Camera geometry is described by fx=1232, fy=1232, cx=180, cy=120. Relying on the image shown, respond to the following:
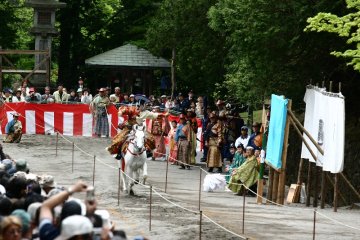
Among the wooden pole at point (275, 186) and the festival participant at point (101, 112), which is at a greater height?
the festival participant at point (101, 112)

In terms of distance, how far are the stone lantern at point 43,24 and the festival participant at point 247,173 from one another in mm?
19527

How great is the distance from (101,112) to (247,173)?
12258 mm

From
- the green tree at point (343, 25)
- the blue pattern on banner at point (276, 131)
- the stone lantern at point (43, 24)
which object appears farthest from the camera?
the stone lantern at point (43, 24)

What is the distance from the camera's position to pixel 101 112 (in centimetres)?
4206

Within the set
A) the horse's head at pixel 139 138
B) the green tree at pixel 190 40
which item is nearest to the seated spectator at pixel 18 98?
the green tree at pixel 190 40

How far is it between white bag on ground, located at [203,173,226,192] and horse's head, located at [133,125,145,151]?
10.0 ft

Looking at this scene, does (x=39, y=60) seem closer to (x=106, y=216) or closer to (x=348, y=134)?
(x=348, y=134)

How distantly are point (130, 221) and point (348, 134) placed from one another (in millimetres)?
11176

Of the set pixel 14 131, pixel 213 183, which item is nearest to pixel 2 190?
pixel 213 183

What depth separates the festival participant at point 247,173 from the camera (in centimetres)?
3069

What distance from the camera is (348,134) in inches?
1344

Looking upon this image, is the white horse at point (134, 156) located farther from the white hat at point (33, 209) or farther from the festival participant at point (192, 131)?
the white hat at point (33, 209)

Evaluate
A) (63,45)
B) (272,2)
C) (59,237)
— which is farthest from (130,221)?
(63,45)

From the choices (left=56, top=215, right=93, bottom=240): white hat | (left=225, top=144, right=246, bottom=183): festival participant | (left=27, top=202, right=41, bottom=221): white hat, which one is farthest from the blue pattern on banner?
(left=56, top=215, right=93, bottom=240): white hat
